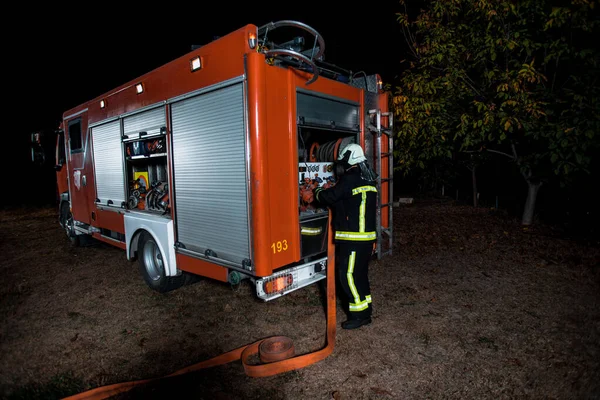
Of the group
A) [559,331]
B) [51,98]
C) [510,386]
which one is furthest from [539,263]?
[51,98]

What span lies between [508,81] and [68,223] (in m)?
8.90

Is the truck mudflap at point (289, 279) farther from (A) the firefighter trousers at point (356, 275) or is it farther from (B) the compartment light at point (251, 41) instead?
(B) the compartment light at point (251, 41)

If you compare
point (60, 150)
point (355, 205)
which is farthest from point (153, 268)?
point (60, 150)

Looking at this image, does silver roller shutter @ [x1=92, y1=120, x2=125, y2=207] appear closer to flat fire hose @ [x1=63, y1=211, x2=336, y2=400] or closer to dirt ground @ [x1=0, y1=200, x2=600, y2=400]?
dirt ground @ [x1=0, y1=200, x2=600, y2=400]

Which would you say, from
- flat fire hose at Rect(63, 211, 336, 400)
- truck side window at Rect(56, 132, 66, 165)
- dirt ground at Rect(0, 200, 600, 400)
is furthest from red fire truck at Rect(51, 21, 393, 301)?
truck side window at Rect(56, 132, 66, 165)

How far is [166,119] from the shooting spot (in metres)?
4.18

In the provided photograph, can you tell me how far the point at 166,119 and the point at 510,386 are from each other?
4155mm

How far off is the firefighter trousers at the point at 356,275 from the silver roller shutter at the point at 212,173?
1.00m

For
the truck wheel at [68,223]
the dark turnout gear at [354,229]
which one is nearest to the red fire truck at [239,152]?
the dark turnout gear at [354,229]

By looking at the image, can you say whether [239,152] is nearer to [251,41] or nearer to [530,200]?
[251,41]

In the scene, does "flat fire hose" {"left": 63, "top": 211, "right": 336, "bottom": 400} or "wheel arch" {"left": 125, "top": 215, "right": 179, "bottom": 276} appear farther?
"wheel arch" {"left": 125, "top": 215, "right": 179, "bottom": 276}

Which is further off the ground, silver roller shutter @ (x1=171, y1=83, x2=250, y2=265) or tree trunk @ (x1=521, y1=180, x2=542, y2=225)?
silver roller shutter @ (x1=171, y1=83, x2=250, y2=265)

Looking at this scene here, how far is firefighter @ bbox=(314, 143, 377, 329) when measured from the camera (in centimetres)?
361

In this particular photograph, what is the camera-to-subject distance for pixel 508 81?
19.7 ft
